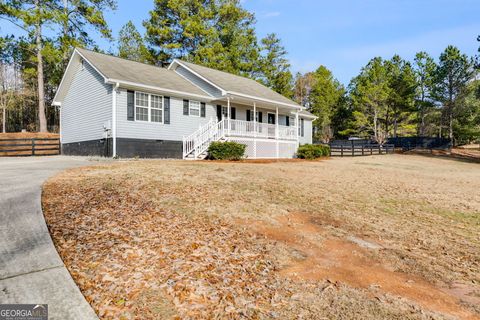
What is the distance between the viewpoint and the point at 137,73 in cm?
1758

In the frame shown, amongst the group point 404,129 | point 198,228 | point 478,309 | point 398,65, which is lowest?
point 478,309

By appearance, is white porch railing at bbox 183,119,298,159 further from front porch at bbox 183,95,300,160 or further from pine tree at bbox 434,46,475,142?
pine tree at bbox 434,46,475,142

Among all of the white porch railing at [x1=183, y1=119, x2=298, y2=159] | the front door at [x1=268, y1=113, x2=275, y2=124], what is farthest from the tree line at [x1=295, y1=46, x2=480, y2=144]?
the white porch railing at [x1=183, y1=119, x2=298, y2=159]

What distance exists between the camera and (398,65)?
43625 millimetres

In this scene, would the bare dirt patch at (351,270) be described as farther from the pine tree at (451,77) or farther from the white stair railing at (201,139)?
the pine tree at (451,77)

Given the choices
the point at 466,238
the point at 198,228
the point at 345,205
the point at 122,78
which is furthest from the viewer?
the point at 122,78

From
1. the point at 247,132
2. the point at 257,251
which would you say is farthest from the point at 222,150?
the point at 257,251

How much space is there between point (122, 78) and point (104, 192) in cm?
1043

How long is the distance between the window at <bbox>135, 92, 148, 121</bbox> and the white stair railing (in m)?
2.54

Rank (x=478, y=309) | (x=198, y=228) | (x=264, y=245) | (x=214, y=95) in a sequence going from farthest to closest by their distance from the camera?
1. (x=214, y=95)
2. (x=198, y=228)
3. (x=264, y=245)
4. (x=478, y=309)

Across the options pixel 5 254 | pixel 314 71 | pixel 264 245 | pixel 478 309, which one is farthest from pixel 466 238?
pixel 314 71

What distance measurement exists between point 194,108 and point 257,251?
50.8 feet

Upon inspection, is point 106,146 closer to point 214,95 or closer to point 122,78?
point 122,78
